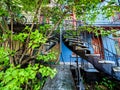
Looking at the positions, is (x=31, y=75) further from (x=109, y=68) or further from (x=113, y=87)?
(x=113, y=87)

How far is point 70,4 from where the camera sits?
4.31 meters

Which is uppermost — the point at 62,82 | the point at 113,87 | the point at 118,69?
the point at 118,69

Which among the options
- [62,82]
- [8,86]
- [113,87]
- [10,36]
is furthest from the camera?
[113,87]

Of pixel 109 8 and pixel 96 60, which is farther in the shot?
pixel 96 60

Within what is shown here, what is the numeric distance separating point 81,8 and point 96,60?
6.83 feet

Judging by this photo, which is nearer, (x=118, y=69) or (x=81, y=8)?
(x=81, y=8)

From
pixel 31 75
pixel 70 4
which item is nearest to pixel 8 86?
pixel 31 75

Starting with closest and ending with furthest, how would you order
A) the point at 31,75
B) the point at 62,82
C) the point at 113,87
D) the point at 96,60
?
the point at 31,75
the point at 62,82
the point at 96,60
the point at 113,87

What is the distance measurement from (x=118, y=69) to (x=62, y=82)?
196 centimetres

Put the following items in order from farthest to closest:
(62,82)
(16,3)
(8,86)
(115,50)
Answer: (115,50) → (62,82) → (16,3) → (8,86)

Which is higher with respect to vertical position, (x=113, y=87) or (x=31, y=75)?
(x=31, y=75)

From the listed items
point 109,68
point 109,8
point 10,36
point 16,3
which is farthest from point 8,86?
point 109,68

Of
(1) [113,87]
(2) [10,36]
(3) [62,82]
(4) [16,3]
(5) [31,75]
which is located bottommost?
(1) [113,87]

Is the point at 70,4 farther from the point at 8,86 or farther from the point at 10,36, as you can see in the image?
the point at 8,86
